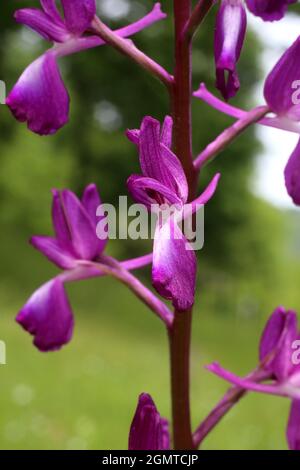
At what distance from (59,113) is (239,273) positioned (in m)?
13.0

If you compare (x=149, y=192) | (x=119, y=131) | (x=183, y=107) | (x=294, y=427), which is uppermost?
(x=183, y=107)

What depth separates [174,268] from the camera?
1.04m

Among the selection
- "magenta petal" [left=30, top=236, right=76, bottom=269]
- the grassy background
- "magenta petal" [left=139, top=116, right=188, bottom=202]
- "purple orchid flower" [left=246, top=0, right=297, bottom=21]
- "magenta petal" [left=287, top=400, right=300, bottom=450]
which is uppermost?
"purple orchid flower" [left=246, top=0, right=297, bottom=21]

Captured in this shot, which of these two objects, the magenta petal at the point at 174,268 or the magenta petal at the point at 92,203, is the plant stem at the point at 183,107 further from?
the magenta petal at the point at 92,203

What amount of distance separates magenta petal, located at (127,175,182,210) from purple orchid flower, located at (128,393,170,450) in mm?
294

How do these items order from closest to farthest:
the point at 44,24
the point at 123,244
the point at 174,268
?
the point at 174,268 < the point at 44,24 < the point at 123,244

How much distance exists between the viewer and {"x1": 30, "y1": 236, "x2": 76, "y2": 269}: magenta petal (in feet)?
4.91

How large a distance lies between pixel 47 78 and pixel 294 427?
2.54ft

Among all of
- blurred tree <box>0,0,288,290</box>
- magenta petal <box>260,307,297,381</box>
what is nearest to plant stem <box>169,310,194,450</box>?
magenta petal <box>260,307,297,381</box>

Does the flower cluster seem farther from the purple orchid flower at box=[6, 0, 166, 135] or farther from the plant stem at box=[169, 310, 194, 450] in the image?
the plant stem at box=[169, 310, 194, 450]

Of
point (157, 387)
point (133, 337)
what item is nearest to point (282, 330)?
point (157, 387)

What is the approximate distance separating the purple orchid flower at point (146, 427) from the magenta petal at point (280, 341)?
272mm

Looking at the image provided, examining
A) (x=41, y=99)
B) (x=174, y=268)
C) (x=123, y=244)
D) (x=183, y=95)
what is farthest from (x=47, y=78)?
(x=123, y=244)

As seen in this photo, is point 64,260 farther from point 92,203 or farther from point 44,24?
point 44,24
